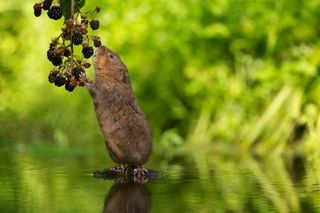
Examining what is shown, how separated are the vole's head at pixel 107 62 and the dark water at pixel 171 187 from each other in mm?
829

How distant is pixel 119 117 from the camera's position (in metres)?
6.14

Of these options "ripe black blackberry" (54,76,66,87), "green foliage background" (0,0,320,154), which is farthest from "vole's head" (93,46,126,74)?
"green foliage background" (0,0,320,154)

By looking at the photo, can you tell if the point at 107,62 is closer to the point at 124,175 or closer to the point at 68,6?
the point at 124,175

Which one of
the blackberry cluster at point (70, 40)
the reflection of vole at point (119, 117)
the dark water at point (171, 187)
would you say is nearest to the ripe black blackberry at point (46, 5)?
the blackberry cluster at point (70, 40)

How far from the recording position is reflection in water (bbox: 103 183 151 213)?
4.62 m

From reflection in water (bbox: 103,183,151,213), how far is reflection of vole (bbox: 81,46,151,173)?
338mm

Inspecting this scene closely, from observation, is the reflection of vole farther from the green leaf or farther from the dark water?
the green leaf

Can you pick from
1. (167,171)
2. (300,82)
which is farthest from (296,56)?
(167,171)

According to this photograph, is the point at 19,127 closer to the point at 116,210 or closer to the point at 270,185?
the point at 270,185

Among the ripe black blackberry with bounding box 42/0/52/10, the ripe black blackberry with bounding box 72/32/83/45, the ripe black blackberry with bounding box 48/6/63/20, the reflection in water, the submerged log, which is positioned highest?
the ripe black blackberry with bounding box 42/0/52/10

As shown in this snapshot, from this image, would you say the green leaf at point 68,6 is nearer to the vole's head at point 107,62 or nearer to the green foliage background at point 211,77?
the vole's head at point 107,62

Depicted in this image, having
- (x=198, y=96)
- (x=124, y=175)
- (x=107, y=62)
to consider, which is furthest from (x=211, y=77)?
(x=124, y=175)

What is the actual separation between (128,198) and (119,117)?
1135mm

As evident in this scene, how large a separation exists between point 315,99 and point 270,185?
3.80 m
